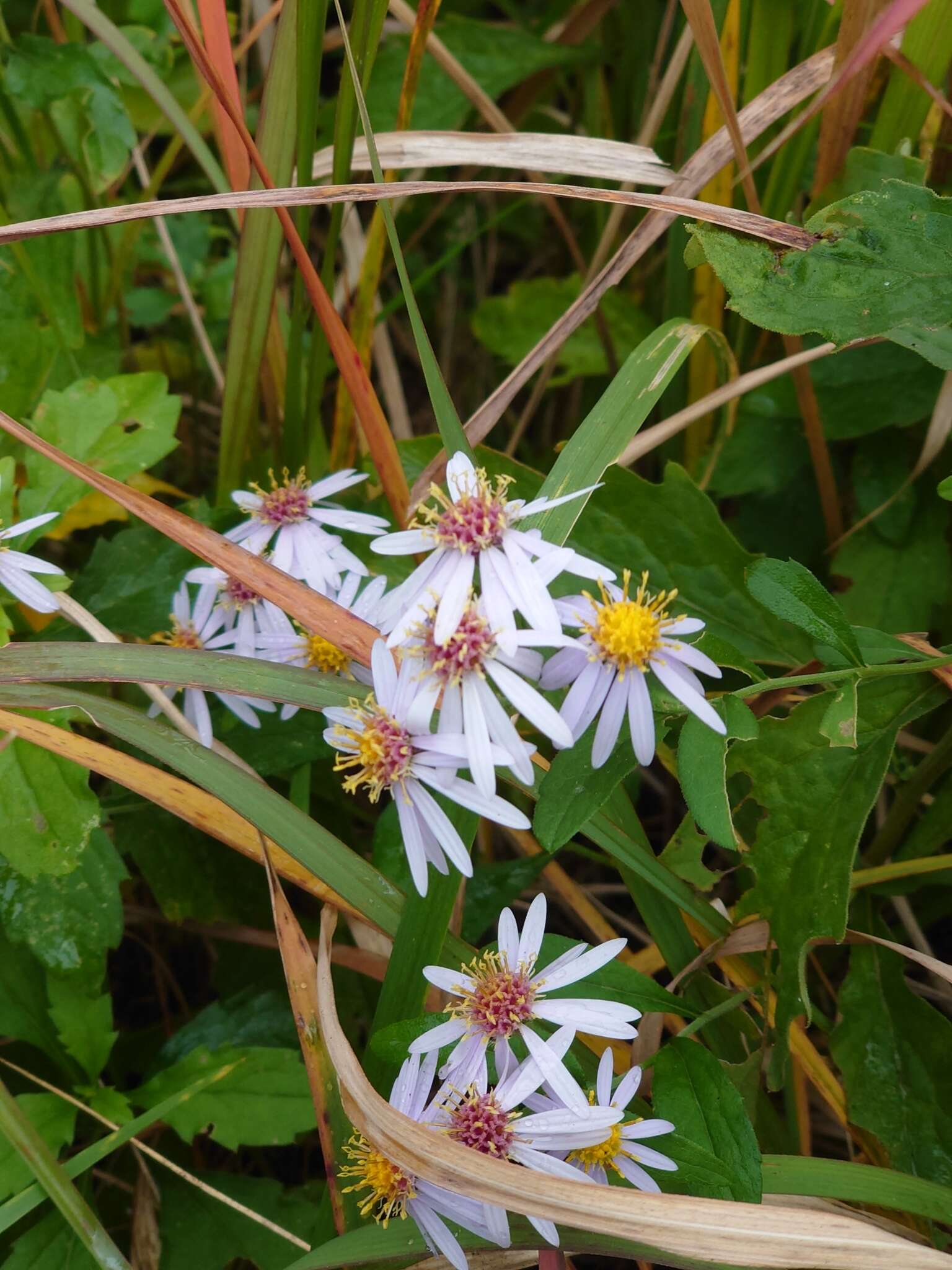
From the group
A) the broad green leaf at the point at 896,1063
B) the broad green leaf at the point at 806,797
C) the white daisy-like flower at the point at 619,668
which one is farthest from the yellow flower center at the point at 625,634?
the broad green leaf at the point at 896,1063

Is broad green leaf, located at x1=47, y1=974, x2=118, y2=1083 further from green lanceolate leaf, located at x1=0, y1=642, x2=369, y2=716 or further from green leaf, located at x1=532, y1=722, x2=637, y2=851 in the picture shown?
green leaf, located at x1=532, y1=722, x2=637, y2=851

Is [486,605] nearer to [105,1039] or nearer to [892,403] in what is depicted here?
[105,1039]

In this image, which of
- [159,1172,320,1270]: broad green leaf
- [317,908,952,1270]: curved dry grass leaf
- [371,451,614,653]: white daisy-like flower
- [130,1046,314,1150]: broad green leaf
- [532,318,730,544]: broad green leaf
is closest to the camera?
[317,908,952,1270]: curved dry grass leaf

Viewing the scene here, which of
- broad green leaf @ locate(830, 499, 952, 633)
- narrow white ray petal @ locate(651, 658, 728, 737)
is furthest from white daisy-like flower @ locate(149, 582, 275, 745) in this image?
broad green leaf @ locate(830, 499, 952, 633)

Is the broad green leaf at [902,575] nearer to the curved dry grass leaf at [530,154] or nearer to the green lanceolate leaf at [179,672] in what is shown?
the curved dry grass leaf at [530,154]

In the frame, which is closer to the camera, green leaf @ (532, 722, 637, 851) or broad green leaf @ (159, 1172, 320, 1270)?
green leaf @ (532, 722, 637, 851)

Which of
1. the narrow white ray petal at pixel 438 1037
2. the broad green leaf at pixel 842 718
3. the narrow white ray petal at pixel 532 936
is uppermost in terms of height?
the broad green leaf at pixel 842 718
